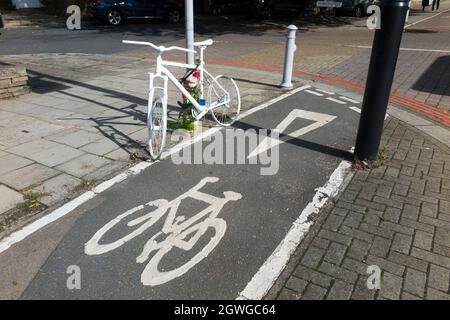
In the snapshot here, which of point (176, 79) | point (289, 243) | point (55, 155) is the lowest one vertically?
point (289, 243)

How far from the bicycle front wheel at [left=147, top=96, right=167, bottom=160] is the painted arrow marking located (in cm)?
110

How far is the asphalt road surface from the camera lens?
8.50ft

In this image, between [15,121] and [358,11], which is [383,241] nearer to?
[15,121]

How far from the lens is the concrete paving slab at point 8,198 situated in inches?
134

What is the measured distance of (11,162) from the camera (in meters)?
4.25

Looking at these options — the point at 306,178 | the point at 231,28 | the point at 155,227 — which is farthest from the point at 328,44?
the point at 155,227

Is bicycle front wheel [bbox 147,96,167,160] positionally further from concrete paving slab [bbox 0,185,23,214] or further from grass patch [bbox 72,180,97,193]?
concrete paving slab [bbox 0,185,23,214]

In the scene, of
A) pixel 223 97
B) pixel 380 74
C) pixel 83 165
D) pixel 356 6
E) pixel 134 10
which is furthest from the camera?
pixel 356 6

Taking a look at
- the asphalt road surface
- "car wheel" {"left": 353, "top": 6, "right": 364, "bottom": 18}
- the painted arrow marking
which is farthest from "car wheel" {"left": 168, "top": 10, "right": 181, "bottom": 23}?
the asphalt road surface

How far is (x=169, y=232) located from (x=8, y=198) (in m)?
1.70

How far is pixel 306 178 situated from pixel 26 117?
14.7 ft

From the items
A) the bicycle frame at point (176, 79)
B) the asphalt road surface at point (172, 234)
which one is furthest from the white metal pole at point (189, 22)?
the asphalt road surface at point (172, 234)

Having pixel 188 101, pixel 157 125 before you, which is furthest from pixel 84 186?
pixel 188 101
